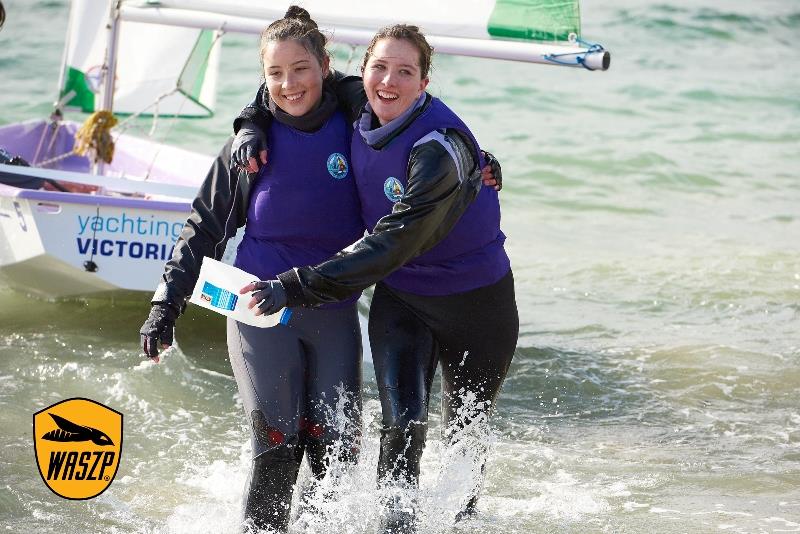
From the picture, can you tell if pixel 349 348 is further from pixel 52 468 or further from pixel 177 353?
pixel 177 353

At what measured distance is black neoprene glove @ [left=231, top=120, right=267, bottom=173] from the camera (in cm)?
328

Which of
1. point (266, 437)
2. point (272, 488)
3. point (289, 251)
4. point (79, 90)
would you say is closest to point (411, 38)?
point (289, 251)

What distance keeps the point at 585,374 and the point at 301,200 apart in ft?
10.1

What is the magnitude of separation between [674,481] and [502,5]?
2.42 meters

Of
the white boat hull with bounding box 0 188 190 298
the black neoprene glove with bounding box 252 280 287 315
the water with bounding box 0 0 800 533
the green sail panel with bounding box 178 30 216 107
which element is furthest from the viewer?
the green sail panel with bounding box 178 30 216 107

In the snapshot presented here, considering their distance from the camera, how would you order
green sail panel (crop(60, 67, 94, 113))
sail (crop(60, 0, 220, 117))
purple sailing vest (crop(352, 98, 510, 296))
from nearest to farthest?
purple sailing vest (crop(352, 98, 510, 296))
sail (crop(60, 0, 220, 117))
green sail panel (crop(60, 67, 94, 113))

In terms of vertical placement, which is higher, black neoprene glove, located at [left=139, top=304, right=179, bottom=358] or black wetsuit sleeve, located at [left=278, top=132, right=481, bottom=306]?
black wetsuit sleeve, located at [left=278, top=132, right=481, bottom=306]

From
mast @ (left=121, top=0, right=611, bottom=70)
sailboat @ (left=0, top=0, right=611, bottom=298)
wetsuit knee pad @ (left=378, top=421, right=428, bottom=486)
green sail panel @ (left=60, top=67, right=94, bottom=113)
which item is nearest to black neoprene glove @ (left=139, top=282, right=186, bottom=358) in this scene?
wetsuit knee pad @ (left=378, top=421, right=428, bottom=486)

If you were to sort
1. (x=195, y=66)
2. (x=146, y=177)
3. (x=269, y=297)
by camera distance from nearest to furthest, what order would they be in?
(x=269, y=297), (x=146, y=177), (x=195, y=66)

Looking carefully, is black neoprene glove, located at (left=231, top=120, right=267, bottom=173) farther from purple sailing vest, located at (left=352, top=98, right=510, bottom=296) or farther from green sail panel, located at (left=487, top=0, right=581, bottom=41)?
green sail panel, located at (left=487, top=0, right=581, bottom=41)

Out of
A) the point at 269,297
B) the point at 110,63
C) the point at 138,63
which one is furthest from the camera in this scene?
the point at 138,63

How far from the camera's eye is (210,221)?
340 cm

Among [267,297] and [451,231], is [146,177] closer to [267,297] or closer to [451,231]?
[451,231]

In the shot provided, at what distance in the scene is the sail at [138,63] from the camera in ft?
26.1
